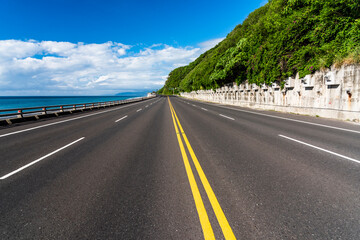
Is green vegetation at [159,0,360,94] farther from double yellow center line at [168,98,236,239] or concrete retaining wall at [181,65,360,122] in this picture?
double yellow center line at [168,98,236,239]

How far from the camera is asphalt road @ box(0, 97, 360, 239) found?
7.34ft

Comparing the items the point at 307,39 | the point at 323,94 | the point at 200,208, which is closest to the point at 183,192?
the point at 200,208

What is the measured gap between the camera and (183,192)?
3.09 m

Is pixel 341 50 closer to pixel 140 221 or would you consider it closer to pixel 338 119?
pixel 338 119

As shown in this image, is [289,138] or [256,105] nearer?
[289,138]

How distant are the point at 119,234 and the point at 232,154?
3750 millimetres

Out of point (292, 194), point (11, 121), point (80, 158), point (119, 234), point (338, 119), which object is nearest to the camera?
point (119, 234)

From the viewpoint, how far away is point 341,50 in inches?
438

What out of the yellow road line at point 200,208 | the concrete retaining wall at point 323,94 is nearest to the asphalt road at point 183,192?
the yellow road line at point 200,208

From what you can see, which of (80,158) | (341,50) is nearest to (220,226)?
(80,158)

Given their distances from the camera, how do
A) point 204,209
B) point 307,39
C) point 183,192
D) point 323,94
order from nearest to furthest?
1. point 204,209
2. point 183,192
3. point 323,94
4. point 307,39

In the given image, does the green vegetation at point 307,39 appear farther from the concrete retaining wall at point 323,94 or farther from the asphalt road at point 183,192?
the asphalt road at point 183,192

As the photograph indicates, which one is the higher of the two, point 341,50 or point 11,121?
point 341,50

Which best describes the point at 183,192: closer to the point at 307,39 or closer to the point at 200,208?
the point at 200,208
